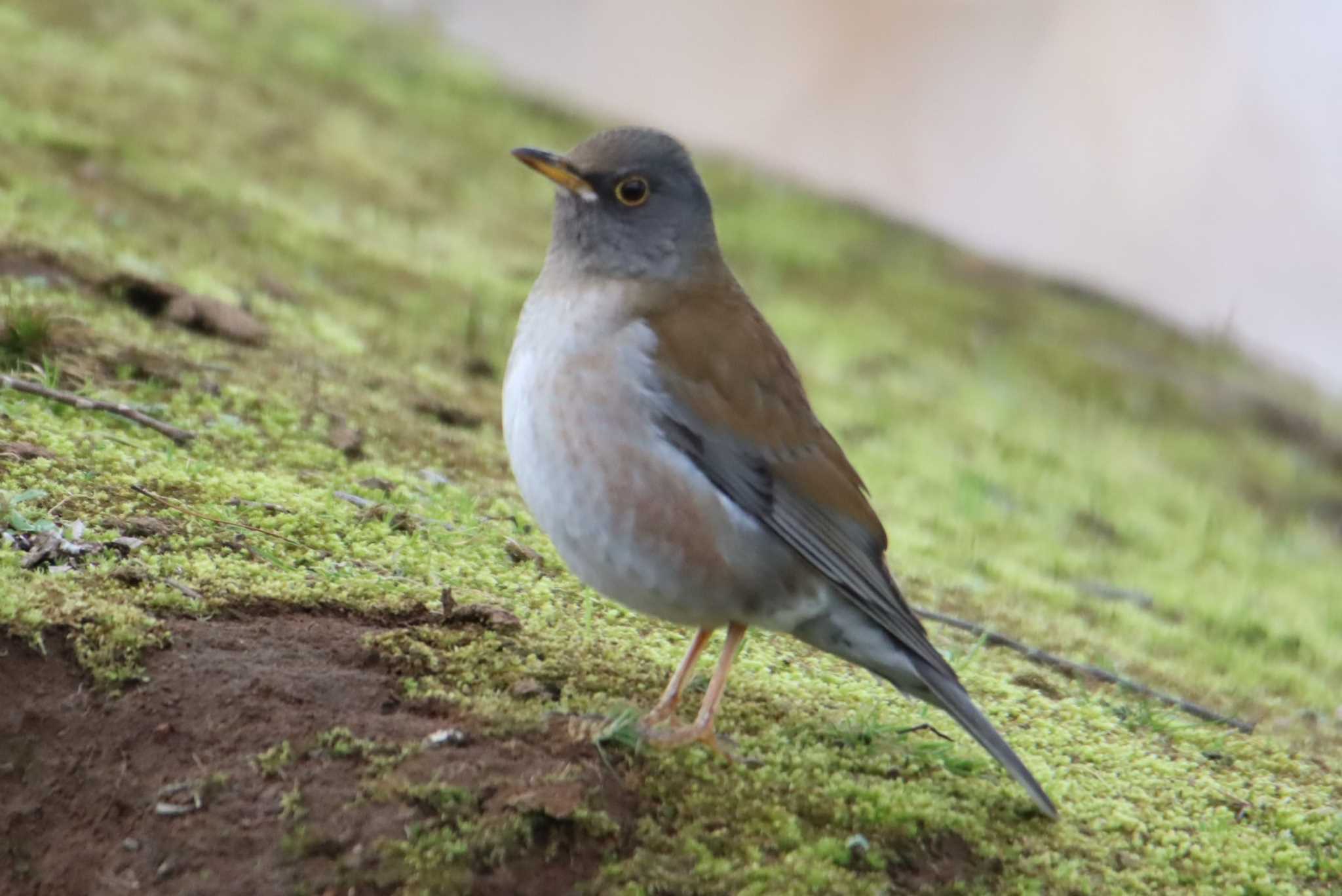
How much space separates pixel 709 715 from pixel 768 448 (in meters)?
0.72

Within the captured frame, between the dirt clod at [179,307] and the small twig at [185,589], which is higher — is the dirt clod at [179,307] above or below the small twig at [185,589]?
above

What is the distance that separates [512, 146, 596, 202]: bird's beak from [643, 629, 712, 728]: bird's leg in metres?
1.25

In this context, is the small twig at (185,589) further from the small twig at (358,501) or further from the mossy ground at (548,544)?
the small twig at (358,501)

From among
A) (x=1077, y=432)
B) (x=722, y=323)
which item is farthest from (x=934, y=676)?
(x=1077, y=432)

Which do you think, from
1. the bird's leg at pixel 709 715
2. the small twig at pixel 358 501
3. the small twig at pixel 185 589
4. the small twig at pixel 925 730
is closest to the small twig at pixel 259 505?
the small twig at pixel 358 501

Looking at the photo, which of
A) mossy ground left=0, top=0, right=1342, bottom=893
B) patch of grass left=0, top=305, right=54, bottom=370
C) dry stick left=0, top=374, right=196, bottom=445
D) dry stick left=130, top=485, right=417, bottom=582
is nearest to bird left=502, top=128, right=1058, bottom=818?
mossy ground left=0, top=0, right=1342, bottom=893

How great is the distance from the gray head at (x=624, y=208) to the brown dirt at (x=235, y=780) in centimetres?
128

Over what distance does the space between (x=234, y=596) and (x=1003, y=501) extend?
15.2ft

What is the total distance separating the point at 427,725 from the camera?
3.29 m

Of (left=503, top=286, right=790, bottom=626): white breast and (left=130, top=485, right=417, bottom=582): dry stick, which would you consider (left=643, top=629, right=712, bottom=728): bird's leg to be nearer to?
(left=503, top=286, right=790, bottom=626): white breast

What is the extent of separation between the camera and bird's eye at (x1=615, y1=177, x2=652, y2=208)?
3875mm

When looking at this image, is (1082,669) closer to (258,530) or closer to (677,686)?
(677,686)

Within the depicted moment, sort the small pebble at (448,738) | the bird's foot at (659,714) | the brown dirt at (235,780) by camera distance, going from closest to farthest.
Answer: the brown dirt at (235,780) → the small pebble at (448,738) → the bird's foot at (659,714)

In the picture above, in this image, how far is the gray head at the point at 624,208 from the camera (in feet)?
12.6
